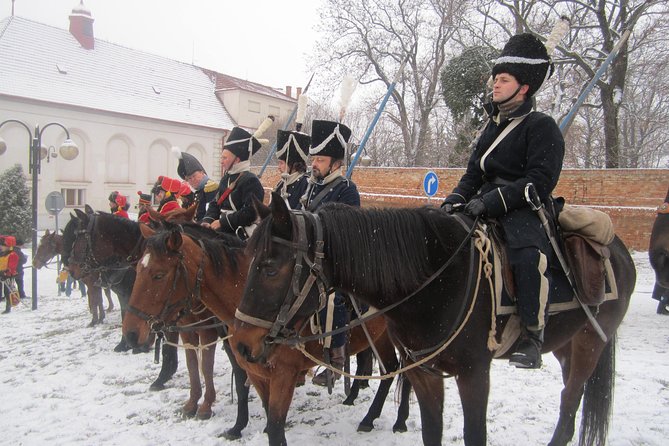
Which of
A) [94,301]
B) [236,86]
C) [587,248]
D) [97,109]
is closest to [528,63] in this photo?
[587,248]

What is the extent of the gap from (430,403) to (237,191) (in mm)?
2917

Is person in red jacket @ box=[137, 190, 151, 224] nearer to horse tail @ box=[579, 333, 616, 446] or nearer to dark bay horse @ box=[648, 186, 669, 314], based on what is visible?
horse tail @ box=[579, 333, 616, 446]

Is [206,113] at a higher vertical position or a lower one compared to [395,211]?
higher

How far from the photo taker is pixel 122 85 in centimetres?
2780

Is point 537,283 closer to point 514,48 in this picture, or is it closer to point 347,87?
point 514,48

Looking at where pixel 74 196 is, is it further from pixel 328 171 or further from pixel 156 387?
pixel 328 171

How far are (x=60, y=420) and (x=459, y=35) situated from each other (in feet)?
67.7

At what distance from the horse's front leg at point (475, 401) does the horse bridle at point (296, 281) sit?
3.33 feet

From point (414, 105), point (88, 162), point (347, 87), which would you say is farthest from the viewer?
point (414, 105)

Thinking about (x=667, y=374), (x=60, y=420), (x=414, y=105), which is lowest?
(x=60, y=420)

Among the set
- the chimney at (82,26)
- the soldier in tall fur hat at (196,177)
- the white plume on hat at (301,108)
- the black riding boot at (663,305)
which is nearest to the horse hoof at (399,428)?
the soldier in tall fur hat at (196,177)

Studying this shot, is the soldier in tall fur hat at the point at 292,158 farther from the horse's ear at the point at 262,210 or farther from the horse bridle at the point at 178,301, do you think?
the horse's ear at the point at 262,210

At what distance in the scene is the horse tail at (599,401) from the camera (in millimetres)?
3666

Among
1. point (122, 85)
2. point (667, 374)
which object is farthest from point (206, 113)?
point (667, 374)
